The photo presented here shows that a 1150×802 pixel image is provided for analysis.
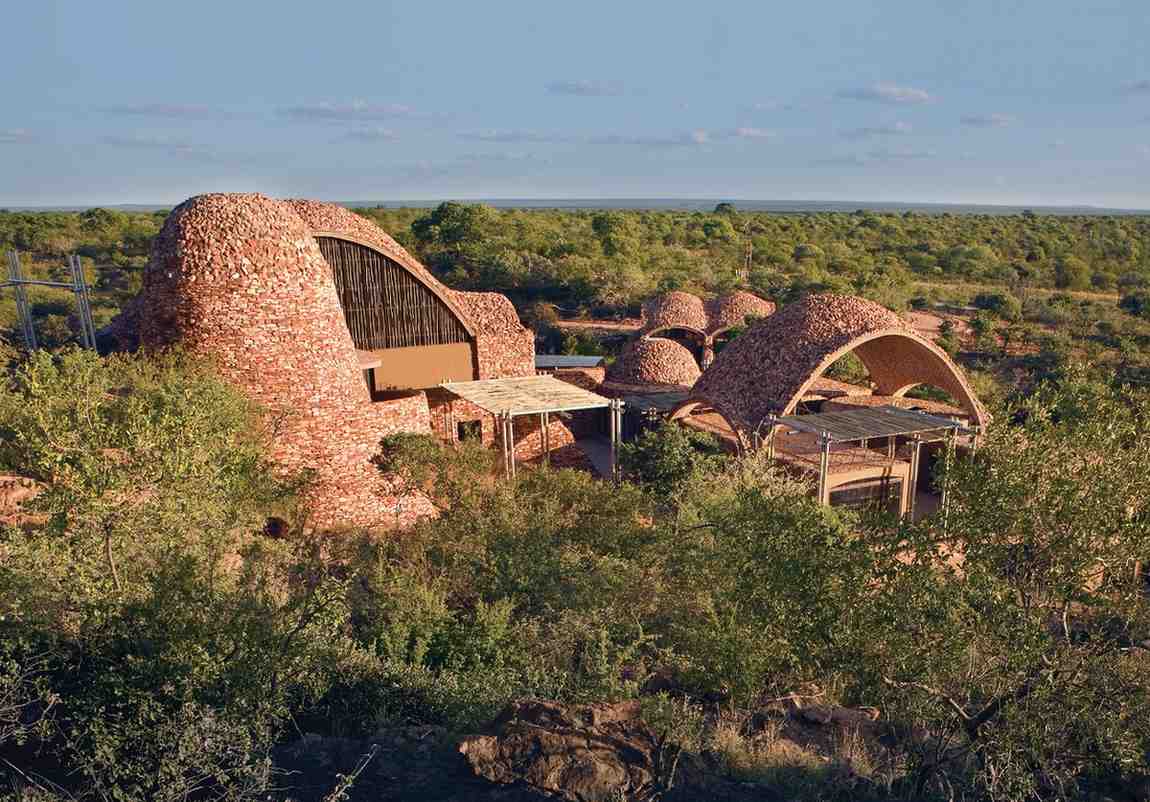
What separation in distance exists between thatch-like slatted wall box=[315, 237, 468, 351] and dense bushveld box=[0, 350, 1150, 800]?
10.0 meters

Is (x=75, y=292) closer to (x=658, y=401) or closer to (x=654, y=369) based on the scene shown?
(x=658, y=401)

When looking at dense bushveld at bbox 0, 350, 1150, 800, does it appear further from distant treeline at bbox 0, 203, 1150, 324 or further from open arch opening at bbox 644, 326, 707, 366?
distant treeline at bbox 0, 203, 1150, 324

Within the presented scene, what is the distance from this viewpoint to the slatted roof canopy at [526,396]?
18.0m

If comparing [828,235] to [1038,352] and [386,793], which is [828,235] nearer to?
[1038,352]

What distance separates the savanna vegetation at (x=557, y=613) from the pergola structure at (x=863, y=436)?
90.6 inches

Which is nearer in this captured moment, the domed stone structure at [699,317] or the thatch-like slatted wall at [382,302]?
the thatch-like slatted wall at [382,302]

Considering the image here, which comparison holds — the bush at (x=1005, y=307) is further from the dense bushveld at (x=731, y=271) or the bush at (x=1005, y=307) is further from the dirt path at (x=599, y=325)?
the dirt path at (x=599, y=325)

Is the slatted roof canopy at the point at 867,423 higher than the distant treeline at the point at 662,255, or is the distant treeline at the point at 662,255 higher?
the distant treeline at the point at 662,255

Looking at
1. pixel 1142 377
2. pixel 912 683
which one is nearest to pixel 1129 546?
pixel 912 683

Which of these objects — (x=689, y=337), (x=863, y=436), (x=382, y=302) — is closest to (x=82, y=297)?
(x=382, y=302)

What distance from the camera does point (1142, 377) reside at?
1177 inches

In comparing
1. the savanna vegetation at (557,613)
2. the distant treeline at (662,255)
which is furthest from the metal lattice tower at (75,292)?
the distant treeline at (662,255)

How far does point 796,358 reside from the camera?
18.1 m

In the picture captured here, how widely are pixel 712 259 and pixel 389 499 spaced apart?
150ft
